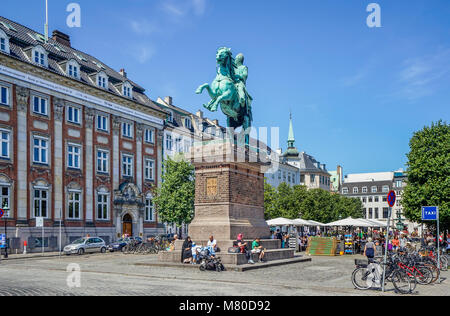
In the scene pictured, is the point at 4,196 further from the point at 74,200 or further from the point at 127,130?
the point at 127,130

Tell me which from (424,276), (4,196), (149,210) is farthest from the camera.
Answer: (149,210)

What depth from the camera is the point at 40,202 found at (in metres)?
40.2

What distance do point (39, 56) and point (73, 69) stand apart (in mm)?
3834

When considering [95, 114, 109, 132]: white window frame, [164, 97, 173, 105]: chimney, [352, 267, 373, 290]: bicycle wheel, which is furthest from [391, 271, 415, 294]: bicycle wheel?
[164, 97, 173, 105]: chimney

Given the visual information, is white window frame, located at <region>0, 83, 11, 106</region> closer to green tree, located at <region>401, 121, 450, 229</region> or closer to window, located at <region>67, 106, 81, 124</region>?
window, located at <region>67, 106, 81, 124</region>

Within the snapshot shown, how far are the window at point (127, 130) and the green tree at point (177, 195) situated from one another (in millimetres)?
5147

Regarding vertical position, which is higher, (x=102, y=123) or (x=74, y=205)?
(x=102, y=123)

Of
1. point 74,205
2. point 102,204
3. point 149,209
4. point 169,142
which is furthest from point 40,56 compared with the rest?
point 169,142

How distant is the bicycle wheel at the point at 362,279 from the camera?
1441cm

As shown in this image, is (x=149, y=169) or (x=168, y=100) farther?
(x=168, y=100)

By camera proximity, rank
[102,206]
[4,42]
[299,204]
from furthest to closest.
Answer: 1. [299,204]
2. [102,206]
3. [4,42]

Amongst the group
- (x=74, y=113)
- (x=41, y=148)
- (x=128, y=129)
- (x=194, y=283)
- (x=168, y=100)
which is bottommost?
(x=194, y=283)

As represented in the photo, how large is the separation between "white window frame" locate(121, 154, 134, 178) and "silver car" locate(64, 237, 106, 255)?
1174 centimetres
